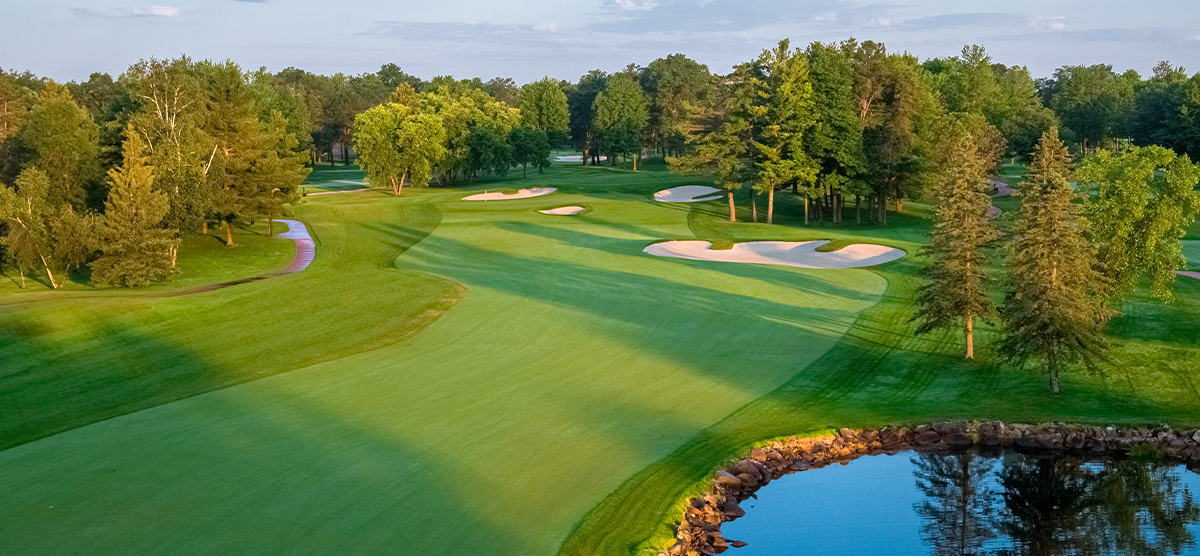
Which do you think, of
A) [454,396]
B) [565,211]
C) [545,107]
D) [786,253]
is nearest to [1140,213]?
[786,253]

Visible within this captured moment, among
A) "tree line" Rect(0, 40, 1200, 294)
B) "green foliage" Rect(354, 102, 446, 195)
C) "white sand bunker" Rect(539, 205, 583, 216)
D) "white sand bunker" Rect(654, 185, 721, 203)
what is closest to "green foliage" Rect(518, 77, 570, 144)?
"tree line" Rect(0, 40, 1200, 294)

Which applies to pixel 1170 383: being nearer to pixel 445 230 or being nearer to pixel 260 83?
pixel 445 230

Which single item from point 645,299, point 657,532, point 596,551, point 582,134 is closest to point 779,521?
point 657,532

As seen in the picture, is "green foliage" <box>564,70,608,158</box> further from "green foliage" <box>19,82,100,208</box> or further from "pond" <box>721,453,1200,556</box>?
"pond" <box>721,453,1200,556</box>

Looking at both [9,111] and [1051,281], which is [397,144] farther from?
[1051,281]

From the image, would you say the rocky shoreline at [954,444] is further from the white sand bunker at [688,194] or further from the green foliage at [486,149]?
the green foliage at [486,149]
